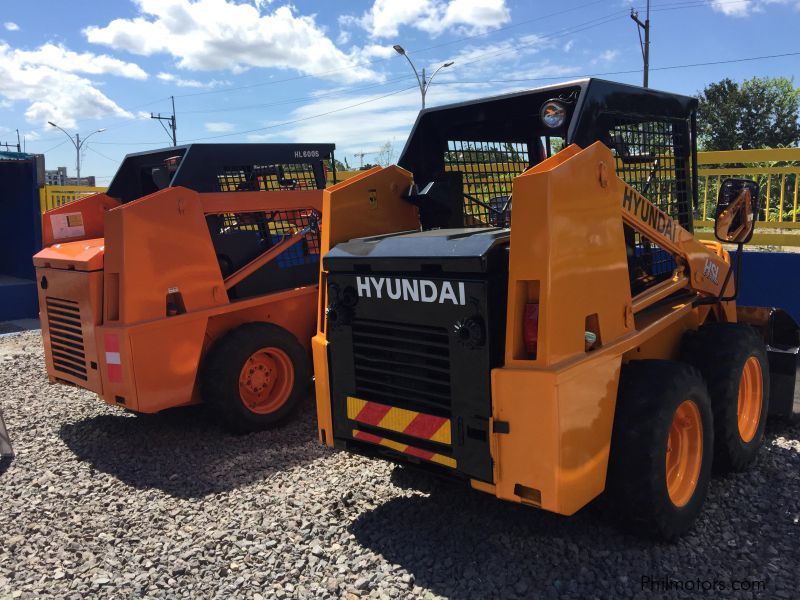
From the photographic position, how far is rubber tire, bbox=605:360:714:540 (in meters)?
2.93

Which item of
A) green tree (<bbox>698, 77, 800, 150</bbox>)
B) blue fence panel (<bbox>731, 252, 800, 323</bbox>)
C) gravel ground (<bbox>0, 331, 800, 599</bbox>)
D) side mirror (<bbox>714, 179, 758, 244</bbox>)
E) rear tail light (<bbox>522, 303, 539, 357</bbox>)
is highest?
green tree (<bbox>698, 77, 800, 150</bbox>)

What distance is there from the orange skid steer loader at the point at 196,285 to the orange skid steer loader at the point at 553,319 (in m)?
1.74

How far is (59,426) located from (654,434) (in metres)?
4.64

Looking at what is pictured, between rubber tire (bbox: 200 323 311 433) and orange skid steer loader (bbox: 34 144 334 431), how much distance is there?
1 centimetres

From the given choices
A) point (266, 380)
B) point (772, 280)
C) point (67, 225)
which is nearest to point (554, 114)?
point (266, 380)

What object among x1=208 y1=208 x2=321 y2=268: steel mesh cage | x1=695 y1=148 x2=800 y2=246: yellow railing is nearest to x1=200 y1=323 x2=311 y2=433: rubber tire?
x1=208 y1=208 x2=321 y2=268: steel mesh cage

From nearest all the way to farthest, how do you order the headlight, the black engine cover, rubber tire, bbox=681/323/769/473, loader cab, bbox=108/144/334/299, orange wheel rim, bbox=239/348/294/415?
1. the black engine cover
2. the headlight
3. rubber tire, bbox=681/323/769/473
4. orange wheel rim, bbox=239/348/294/415
5. loader cab, bbox=108/144/334/299

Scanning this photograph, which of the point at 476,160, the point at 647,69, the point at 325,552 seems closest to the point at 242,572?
the point at 325,552

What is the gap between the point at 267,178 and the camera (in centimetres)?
600

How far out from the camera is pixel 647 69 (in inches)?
1284

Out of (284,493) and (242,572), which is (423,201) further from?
(242,572)

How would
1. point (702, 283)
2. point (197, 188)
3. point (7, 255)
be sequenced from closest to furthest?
point (702, 283)
point (197, 188)
point (7, 255)

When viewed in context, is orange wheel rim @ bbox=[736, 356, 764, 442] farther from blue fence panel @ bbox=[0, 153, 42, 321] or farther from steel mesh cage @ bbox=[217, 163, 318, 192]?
blue fence panel @ bbox=[0, 153, 42, 321]

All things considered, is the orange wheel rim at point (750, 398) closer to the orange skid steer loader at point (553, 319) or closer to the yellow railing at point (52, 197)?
the orange skid steer loader at point (553, 319)
